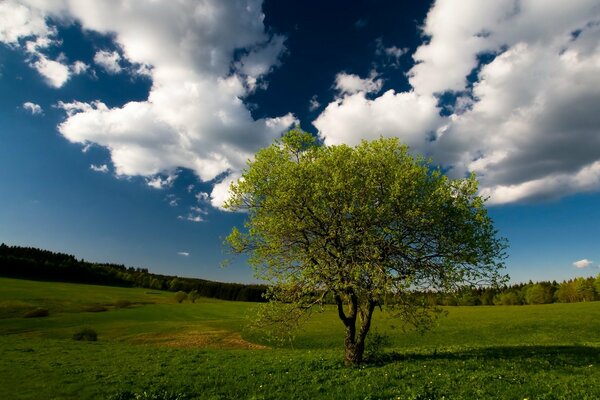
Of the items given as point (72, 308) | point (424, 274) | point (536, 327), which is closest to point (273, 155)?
point (424, 274)

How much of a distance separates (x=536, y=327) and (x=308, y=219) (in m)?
58.7

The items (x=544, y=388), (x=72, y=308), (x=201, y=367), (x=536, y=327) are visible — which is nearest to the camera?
(x=544, y=388)

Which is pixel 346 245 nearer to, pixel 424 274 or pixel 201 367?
pixel 424 274

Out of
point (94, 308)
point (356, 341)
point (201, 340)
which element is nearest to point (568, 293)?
point (201, 340)

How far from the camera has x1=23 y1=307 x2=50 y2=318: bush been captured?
82.5 metres

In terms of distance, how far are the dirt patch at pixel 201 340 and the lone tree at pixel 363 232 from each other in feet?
110

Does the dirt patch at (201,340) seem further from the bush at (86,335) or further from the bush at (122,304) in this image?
the bush at (122,304)

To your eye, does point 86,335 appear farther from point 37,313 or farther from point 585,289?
point 585,289

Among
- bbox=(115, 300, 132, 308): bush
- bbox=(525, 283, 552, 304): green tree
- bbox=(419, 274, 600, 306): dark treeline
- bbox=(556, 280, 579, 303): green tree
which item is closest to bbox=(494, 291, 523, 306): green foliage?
bbox=(419, 274, 600, 306): dark treeline

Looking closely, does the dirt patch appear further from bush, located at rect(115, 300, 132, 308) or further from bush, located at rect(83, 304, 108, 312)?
bush, located at rect(115, 300, 132, 308)

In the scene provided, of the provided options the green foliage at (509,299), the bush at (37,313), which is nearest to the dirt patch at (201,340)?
the bush at (37,313)

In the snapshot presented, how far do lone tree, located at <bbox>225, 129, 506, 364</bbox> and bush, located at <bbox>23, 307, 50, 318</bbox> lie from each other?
8577 cm

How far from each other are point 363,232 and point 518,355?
50.0ft

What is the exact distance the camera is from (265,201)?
77.7ft
